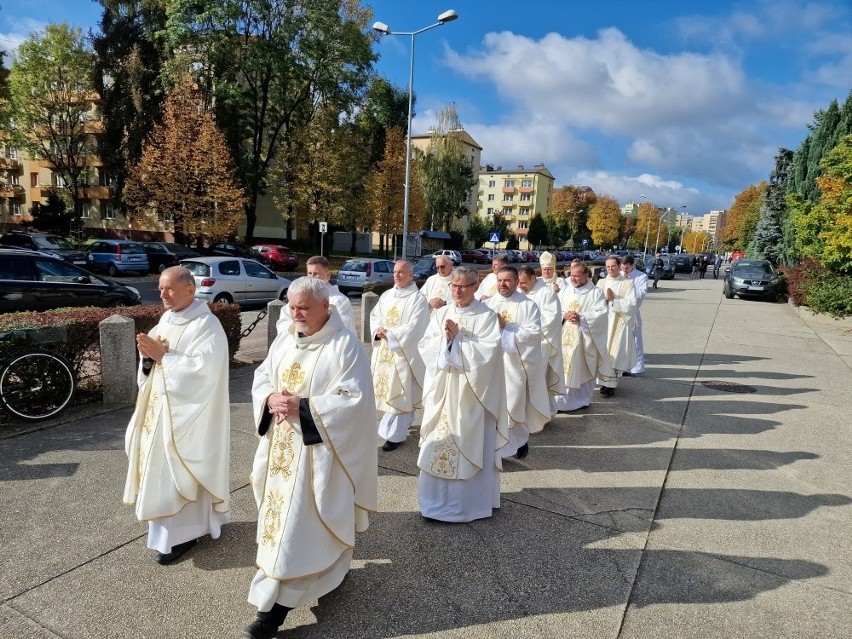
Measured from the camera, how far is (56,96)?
37.2 m

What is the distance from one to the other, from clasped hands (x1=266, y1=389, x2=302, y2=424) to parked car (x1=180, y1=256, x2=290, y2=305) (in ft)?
43.8

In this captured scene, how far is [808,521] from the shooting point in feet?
14.9

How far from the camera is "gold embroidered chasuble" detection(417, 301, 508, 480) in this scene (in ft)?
14.0

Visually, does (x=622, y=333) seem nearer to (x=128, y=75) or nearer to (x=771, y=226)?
(x=128, y=75)

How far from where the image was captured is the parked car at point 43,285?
10.3 meters

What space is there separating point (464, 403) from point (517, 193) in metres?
103

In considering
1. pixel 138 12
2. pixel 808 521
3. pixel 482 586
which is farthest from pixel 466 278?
pixel 138 12

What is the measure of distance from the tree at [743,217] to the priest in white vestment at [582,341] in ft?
173

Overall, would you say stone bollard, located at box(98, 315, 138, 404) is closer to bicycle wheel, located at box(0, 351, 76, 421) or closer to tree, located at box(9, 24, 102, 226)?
bicycle wheel, located at box(0, 351, 76, 421)

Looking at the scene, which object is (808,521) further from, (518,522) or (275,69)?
(275,69)

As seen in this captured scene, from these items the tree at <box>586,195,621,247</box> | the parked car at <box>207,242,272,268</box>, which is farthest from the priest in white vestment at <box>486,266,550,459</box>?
the tree at <box>586,195,621,247</box>

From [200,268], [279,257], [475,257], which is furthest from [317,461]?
[475,257]

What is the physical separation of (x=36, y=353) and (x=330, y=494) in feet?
14.9

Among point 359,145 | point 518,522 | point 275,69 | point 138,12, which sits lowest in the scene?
point 518,522
